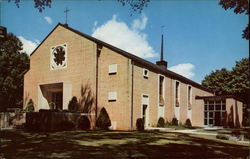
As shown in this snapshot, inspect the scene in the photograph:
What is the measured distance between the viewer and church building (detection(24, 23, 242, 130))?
75.7 feet

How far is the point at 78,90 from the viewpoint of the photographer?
24875 millimetres

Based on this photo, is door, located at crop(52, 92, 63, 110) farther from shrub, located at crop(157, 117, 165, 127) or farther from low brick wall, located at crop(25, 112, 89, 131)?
shrub, located at crop(157, 117, 165, 127)

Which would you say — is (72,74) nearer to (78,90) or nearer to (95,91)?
(78,90)

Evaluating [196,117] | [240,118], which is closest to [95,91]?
[196,117]

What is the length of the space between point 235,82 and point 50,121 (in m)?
38.6

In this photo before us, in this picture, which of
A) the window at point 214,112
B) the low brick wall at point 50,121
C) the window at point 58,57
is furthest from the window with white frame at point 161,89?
the window at point 214,112

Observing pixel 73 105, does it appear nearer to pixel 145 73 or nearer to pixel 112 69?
pixel 112 69

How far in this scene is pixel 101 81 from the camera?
24.4 metres

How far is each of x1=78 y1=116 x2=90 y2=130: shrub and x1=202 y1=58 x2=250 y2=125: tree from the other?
100ft

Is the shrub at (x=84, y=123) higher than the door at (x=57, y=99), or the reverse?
the door at (x=57, y=99)

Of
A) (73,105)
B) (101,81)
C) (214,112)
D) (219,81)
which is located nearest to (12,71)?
(73,105)

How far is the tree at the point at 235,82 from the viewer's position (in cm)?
4556

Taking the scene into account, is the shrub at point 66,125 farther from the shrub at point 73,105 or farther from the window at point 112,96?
the window at point 112,96

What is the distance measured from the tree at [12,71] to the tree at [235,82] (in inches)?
1434
